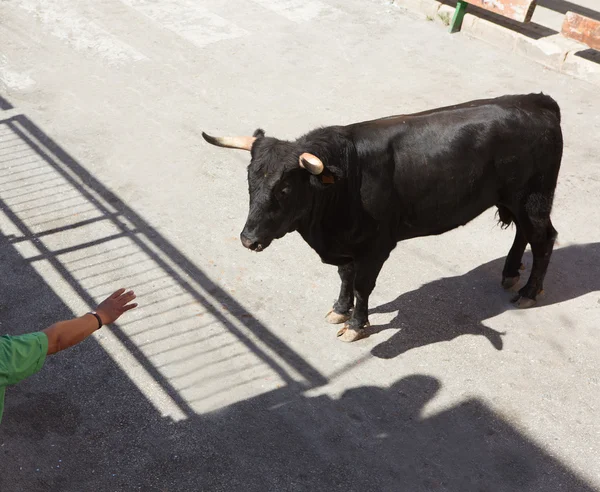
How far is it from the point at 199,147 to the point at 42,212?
206 cm

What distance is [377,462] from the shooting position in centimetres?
535

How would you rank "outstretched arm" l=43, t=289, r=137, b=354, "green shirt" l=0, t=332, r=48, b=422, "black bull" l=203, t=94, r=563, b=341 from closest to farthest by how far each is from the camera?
1. "green shirt" l=0, t=332, r=48, b=422
2. "outstretched arm" l=43, t=289, r=137, b=354
3. "black bull" l=203, t=94, r=563, b=341

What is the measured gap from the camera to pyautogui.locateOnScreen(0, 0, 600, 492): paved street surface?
17.7 feet

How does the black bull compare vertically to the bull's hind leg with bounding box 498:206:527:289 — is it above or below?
above

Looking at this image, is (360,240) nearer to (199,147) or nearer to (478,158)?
(478,158)

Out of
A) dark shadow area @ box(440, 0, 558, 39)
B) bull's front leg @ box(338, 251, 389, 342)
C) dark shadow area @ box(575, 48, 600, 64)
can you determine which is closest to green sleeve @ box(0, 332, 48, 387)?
bull's front leg @ box(338, 251, 389, 342)

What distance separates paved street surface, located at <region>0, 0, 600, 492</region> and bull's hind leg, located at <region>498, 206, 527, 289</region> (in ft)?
0.50

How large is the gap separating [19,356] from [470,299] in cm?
437

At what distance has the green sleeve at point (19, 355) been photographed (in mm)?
3676

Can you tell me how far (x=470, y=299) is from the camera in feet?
22.8

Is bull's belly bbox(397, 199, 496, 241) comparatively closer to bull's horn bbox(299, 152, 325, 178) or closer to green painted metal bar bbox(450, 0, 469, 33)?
bull's horn bbox(299, 152, 325, 178)

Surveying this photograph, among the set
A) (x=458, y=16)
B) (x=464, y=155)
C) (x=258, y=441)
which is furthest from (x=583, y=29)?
(x=258, y=441)

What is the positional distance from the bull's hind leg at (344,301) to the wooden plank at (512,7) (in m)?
6.59

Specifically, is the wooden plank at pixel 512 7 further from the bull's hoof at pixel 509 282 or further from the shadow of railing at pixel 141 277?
the shadow of railing at pixel 141 277
